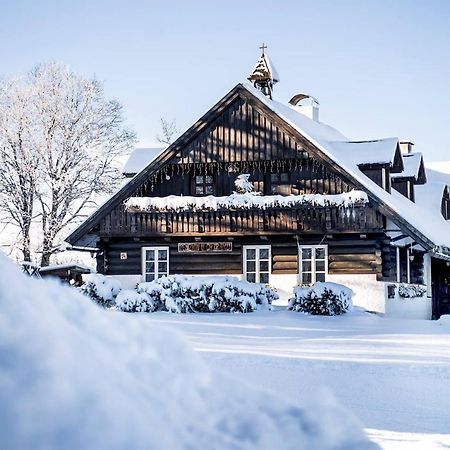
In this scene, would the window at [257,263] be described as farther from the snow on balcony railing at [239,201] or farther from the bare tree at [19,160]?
the bare tree at [19,160]

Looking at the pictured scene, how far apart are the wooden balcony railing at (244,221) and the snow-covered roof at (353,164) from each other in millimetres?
1171

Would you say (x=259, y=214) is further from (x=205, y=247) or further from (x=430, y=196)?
(x=430, y=196)

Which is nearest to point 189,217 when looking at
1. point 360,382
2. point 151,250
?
point 151,250

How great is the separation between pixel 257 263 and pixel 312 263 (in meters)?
1.90

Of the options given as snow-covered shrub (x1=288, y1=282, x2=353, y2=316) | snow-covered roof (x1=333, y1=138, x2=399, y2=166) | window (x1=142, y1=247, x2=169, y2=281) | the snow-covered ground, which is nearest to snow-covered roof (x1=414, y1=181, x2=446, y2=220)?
snow-covered roof (x1=333, y1=138, x2=399, y2=166)

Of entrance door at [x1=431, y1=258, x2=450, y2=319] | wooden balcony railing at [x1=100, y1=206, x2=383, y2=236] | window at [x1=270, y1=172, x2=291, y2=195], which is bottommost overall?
entrance door at [x1=431, y1=258, x2=450, y2=319]

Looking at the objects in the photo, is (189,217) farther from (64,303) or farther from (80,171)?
(64,303)

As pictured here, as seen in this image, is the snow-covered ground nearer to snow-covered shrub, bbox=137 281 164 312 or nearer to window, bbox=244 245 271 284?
snow-covered shrub, bbox=137 281 164 312

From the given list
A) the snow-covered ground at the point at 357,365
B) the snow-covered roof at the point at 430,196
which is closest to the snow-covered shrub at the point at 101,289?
the snow-covered ground at the point at 357,365

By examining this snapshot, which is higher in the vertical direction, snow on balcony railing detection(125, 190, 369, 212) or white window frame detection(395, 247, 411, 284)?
snow on balcony railing detection(125, 190, 369, 212)

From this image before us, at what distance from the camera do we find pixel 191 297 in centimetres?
2212

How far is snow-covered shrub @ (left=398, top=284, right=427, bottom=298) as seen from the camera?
88.2 feet

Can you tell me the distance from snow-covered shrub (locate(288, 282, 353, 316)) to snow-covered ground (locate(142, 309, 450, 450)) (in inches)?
124

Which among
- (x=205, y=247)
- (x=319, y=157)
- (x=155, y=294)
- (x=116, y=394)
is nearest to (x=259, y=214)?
(x=205, y=247)
